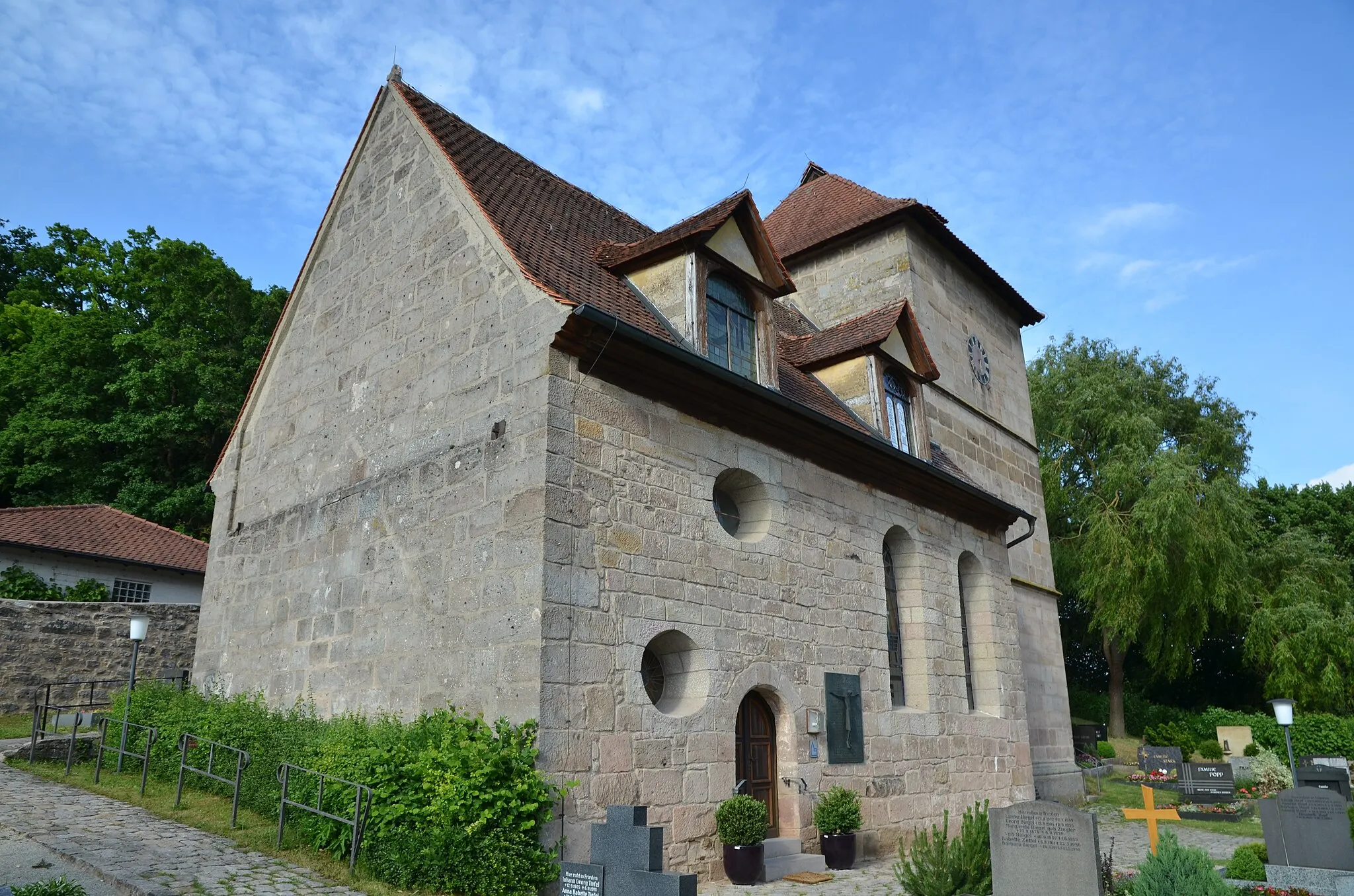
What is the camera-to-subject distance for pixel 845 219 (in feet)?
61.9

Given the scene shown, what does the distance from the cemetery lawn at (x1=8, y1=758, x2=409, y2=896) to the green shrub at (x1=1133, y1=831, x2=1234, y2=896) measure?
5.66 metres

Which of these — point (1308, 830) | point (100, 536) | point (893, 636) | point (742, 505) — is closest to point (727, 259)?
point (742, 505)

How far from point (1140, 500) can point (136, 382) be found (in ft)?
97.6

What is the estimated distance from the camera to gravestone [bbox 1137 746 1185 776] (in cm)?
1991

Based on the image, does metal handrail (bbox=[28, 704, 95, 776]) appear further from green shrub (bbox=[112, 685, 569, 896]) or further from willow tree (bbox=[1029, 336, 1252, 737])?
willow tree (bbox=[1029, 336, 1252, 737])

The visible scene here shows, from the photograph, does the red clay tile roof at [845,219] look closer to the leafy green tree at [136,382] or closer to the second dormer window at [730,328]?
the second dormer window at [730,328]

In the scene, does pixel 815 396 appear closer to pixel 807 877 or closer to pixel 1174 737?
pixel 807 877

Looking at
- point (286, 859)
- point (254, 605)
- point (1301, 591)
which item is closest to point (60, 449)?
point (254, 605)

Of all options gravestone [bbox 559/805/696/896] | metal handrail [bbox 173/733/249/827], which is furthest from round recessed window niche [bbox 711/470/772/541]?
metal handrail [bbox 173/733/249/827]

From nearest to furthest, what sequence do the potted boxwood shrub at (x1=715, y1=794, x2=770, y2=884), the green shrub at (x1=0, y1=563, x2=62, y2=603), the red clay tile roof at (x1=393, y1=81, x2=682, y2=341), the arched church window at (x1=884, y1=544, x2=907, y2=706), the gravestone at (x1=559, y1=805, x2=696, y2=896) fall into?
the gravestone at (x1=559, y1=805, x2=696, y2=896), the potted boxwood shrub at (x1=715, y1=794, x2=770, y2=884), the red clay tile roof at (x1=393, y1=81, x2=682, y2=341), the arched church window at (x1=884, y1=544, x2=907, y2=706), the green shrub at (x1=0, y1=563, x2=62, y2=603)

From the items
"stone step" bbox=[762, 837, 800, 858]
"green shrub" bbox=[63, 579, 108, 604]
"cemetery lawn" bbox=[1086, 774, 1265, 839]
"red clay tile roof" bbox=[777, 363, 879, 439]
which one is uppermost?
"red clay tile roof" bbox=[777, 363, 879, 439]

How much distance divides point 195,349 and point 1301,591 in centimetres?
3420

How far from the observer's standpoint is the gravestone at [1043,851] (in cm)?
693

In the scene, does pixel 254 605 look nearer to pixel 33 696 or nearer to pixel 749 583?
pixel 749 583
